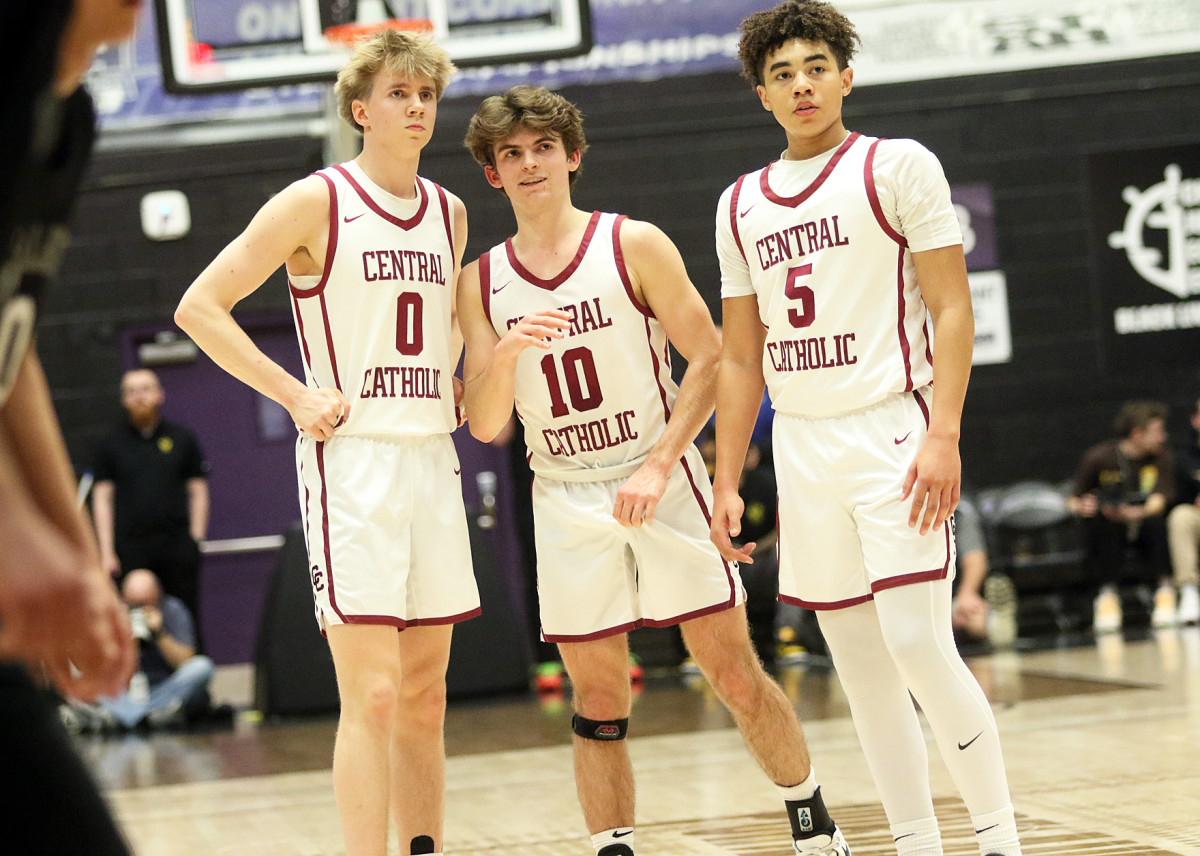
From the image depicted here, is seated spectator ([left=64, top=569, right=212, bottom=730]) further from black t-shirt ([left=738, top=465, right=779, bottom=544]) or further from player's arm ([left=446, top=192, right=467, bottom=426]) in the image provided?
player's arm ([left=446, top=192, right=467, bottom=426])

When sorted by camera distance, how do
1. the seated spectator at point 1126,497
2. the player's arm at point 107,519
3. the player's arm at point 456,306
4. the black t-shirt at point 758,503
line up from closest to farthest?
the player's arm at point 456,306, the player's arm at point 107,519, the black t-shirt at point 758,503, the seated spectator at point 1126,497

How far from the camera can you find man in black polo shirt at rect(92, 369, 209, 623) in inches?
320

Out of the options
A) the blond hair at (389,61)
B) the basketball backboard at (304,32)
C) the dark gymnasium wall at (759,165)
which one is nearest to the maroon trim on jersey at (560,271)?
the blond hair at (389,61)

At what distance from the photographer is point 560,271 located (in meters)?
3.50

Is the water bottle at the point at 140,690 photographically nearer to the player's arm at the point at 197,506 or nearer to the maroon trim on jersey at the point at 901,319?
the player's arm at the point at 197,506

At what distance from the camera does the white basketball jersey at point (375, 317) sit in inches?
129

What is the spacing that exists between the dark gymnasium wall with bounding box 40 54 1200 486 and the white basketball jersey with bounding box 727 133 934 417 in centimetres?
698

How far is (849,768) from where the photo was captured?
5027 millimetres

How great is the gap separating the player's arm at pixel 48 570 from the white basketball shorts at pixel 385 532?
1.68 metres

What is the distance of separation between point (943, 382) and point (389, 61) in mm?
1480

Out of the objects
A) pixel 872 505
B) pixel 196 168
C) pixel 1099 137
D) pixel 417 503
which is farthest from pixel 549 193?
pixel 1099 137

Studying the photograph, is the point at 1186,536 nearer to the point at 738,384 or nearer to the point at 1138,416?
the point at 1138,416

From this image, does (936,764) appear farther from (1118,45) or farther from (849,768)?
(1118,45)


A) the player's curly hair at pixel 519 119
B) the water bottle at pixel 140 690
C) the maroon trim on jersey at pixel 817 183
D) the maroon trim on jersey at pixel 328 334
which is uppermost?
the player's curly hair at pixel 519 119
